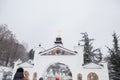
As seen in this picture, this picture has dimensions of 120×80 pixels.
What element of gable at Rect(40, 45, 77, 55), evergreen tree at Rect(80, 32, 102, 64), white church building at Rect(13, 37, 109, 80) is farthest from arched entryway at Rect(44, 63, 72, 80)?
evergreen tree at Rect(80, 32, 102, 64)

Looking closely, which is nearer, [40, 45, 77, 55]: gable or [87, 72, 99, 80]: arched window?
[87, 72, 99, 80]: arched window

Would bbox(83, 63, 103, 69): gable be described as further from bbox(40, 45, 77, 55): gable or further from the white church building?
bbox(40, 45, 77, 55): gable

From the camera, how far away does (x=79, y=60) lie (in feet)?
57.5

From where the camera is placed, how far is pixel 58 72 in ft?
57.5

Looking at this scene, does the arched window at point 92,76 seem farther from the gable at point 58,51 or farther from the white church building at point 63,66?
the gable at point 58,51

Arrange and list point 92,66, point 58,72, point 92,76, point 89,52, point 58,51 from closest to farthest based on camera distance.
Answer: point 92,76 < point 92,66 < point 58,72 < point 58,51 < point 89,52

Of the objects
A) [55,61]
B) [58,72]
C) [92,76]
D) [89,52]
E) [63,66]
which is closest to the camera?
[92,76]

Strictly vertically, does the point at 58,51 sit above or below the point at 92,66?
above

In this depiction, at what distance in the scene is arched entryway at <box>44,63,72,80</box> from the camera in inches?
678

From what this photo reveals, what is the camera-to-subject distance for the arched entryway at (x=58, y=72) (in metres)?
17.2

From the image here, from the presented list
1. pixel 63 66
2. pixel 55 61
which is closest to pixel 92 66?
pixel 63 66

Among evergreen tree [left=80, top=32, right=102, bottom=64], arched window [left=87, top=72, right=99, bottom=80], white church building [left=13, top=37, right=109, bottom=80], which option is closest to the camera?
arched window [left=87, top=72, right=99, bottom=80]

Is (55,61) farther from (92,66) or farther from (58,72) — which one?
(92,66)

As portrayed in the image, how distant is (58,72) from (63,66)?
1.02 m
